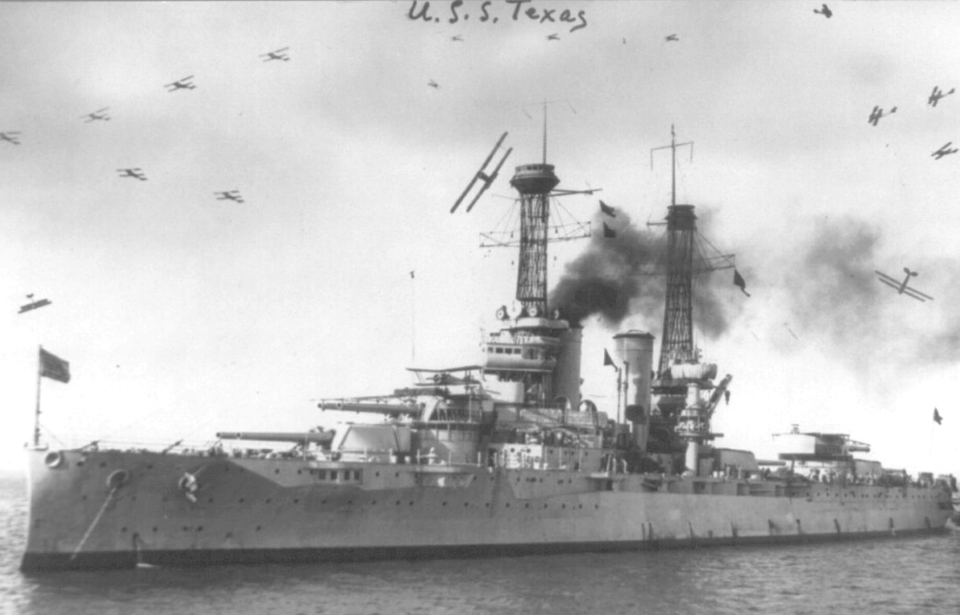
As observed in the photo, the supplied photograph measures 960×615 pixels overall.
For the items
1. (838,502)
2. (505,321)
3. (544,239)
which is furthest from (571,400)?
(838,502)

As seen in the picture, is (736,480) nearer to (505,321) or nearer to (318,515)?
(505,321)

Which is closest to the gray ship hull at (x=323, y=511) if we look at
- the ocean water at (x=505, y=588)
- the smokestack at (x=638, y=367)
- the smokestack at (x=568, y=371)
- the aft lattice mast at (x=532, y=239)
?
the ocean water at (x=505, y=588)

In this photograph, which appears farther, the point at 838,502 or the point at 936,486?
the point at 936,486

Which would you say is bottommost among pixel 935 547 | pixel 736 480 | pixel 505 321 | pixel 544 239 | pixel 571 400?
pixel 935 547

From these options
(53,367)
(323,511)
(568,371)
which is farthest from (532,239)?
(53,367)

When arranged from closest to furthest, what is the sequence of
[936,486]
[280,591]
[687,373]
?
[280,591] → [687,373] → [936,486]

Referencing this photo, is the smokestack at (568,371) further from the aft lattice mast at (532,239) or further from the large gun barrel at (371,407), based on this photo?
the large gun barrel at (371,407)
